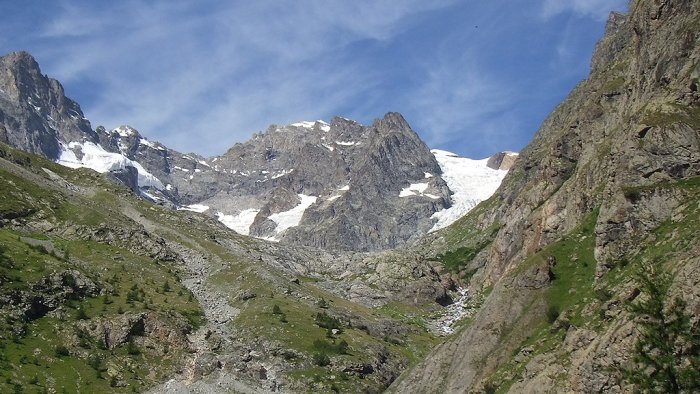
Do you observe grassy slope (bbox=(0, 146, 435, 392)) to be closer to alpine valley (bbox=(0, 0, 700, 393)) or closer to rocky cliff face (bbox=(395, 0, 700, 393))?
alpine valley (bbox=(0, 0, 700, 393))

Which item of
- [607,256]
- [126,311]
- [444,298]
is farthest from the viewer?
[444,298]

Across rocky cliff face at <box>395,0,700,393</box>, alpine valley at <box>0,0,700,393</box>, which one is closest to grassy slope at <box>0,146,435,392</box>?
alpine valley at <box>0,0,700,393</box>

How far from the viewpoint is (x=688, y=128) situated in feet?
174

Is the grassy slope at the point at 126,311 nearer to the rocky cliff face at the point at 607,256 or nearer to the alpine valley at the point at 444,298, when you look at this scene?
the alpine valley at the point at 444,298

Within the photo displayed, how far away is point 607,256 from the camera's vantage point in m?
48.5

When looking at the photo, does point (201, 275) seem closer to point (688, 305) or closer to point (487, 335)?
point (487, 335)

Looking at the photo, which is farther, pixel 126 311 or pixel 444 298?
pixel 444 298

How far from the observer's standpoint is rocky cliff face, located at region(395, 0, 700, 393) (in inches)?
1470

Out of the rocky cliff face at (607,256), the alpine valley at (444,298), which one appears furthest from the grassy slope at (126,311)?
the rocky cliff face at (607,256)

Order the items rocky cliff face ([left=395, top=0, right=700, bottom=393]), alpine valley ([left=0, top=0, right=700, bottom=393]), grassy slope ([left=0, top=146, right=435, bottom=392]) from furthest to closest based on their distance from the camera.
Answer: grassy slope ([left=0, top=146, right=435, bottom=392]), alpine valley ([left=0, top=0, right=700, bottom=393]), rocky cliff face ([left=395, top=0, right=700, bottom=393])

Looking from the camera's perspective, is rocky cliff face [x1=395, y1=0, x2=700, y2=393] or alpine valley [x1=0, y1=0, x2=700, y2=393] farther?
alpine valley [x1=0, y1=0, x2=700, y2=393]

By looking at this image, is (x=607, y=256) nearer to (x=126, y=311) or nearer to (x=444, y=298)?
(x=126, y=311)

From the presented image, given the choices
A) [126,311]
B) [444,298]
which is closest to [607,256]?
[126,311]

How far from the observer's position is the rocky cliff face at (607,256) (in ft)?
123
